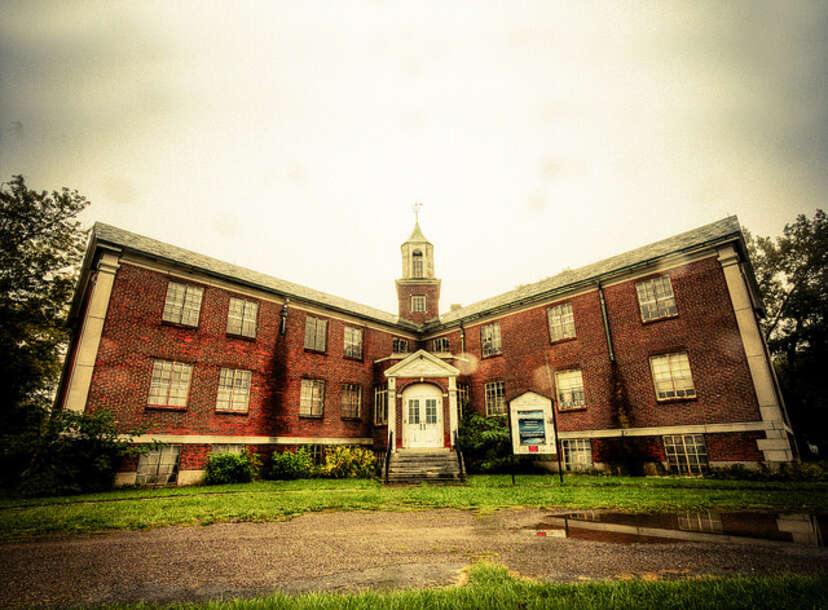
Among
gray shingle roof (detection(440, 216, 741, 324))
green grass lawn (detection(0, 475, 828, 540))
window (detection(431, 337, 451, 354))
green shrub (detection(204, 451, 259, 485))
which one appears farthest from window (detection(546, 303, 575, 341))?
green shrub (detection(204, 451, 259, 485))

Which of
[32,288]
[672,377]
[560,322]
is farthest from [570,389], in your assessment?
[32,288]

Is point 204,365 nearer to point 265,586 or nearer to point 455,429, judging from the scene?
point 455,429

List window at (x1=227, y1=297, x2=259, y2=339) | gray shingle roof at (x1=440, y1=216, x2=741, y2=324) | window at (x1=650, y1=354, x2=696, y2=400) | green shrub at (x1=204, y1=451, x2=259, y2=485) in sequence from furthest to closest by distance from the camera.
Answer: window at (x1=227, y1=297, x2=259, y2=339), gray shingle roof at (x1=440, y1=216, x2=741, y2=324), window at (x1=650, y1=354, x2=696, y2=400), green shrub at (x1=204, y1=451, x2=259, y2=485)

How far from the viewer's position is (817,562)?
4461 mm

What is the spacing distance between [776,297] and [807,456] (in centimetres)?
1297

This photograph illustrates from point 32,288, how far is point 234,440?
15992mm

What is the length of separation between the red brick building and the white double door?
7 centimetres

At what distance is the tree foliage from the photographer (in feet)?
63.3

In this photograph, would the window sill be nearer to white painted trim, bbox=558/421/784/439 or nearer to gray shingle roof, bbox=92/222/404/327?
gray shingle roof, bbox=92/222/404/327

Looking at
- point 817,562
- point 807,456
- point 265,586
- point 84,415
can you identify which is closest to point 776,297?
point 807,456

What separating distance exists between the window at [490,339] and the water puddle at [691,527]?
14383mm

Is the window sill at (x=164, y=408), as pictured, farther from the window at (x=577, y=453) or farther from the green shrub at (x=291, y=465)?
the window at (x=577, y=453)

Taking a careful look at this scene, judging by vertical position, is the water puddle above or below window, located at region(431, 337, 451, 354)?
below

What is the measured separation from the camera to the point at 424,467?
16.0m
